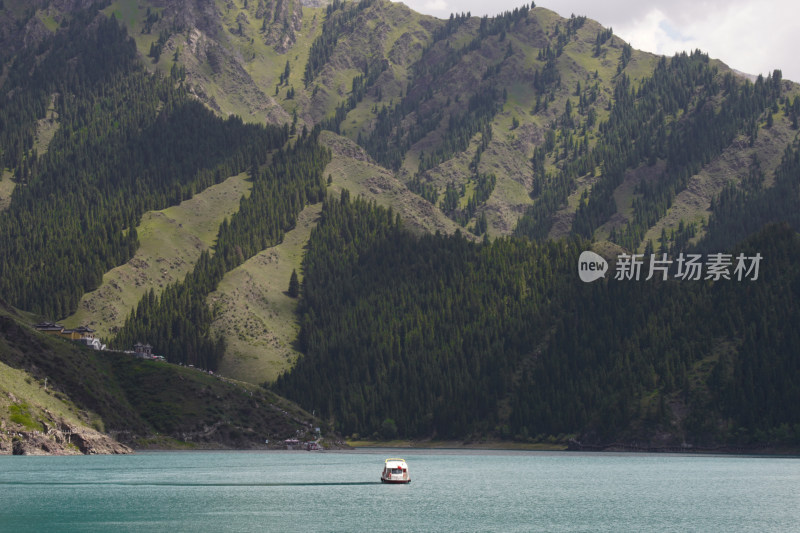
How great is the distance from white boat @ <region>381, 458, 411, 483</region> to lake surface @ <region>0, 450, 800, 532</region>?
8.66 ft

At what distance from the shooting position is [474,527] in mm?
120125

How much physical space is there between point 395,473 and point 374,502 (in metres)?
34.1

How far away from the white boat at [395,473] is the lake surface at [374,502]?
2.64m

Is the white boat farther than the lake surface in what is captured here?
Yes

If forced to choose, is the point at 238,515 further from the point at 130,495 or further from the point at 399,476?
the point at 399,476

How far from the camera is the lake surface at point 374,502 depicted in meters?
121

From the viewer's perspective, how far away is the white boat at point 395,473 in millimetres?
179000

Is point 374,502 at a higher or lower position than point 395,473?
lower

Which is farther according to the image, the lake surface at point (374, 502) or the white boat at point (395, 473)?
the white boat at point (395, 473)

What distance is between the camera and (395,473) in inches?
7087

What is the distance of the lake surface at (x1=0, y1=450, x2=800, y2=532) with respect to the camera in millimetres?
121188

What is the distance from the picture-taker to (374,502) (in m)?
146

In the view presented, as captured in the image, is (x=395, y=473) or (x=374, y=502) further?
(x=395, y=473)

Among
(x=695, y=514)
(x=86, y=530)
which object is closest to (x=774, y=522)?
(x=695, y=514)
